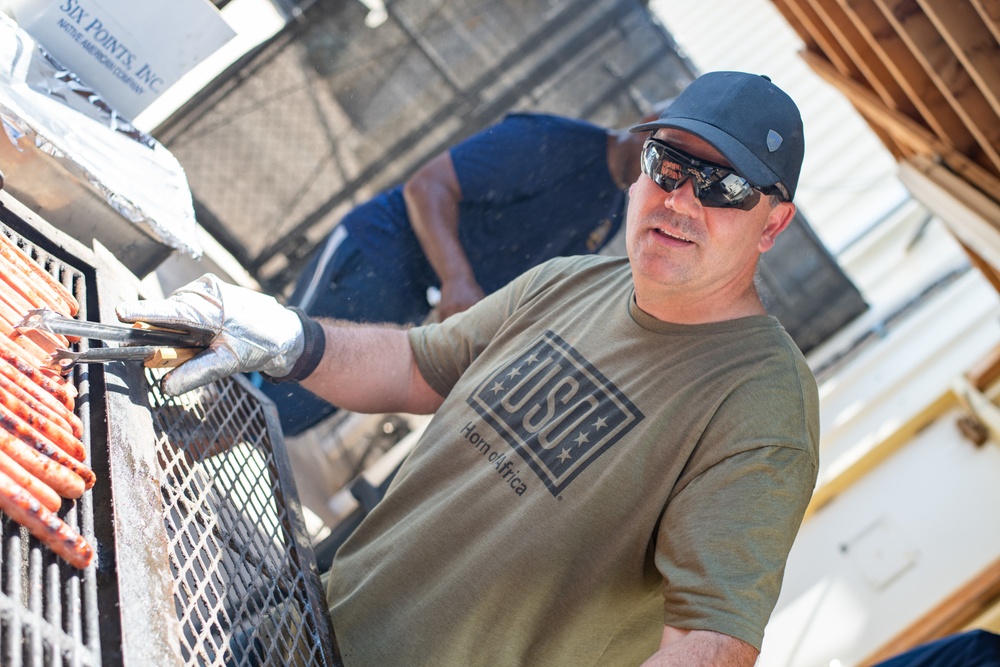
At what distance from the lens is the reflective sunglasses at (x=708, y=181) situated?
1625 mm

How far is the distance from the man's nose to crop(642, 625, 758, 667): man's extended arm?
30.3 inches

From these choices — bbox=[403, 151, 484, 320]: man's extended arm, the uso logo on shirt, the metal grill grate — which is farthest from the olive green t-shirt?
bbox=[403, 151, 484, 320]: man's extended arm

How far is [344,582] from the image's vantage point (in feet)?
5.52

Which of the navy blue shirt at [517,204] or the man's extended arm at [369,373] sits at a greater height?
the man's extended arm at [369,373]

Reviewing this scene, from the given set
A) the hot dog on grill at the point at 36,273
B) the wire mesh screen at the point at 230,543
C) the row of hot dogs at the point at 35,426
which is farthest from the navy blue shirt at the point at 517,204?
the row of hot dogs at the point at 35,426

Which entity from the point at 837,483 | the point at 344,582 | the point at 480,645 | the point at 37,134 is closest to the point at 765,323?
the point at 480,645

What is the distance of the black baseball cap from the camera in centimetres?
161

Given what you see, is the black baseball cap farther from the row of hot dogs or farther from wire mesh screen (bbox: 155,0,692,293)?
wire mesh screen (bbox: 155,0,692,293)

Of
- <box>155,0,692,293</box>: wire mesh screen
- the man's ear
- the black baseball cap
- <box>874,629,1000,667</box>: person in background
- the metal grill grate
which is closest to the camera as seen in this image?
the metal grill grate

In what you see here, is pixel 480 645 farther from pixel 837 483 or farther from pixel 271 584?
pixel 837 483

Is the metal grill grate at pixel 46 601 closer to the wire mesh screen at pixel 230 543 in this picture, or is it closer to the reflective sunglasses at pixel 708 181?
the wire mesh screen at pixel 230 543

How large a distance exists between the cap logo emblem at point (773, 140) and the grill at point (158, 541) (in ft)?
3.78

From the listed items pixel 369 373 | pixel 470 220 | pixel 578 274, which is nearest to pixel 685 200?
pixel 578 274

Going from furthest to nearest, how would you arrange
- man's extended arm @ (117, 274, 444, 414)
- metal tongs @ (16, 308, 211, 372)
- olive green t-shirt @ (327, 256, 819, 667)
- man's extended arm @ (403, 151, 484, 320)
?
man's extended arm @ (403, 151, 484, 320), man's extended arm @ (117, 274, 444, 414), olive green t-shirt @ (327, 256, 819, 667), metal tongs @ (16, 308, 211, 372)
